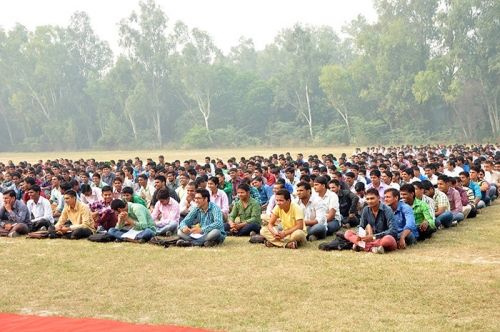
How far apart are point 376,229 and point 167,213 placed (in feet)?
11.6

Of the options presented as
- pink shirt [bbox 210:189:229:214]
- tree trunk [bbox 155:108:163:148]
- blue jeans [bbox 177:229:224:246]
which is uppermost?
tree trunk [bbox 155:108:163:148]

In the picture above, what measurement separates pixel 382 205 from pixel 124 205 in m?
3.89

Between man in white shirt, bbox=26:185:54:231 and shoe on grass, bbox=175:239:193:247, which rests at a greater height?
man in white shirt, bbox=26:185:54:231

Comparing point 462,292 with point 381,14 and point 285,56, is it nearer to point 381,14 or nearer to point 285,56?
point 381,14

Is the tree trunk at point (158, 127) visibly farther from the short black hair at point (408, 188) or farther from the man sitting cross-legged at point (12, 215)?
the short black hair at point (408, 188)

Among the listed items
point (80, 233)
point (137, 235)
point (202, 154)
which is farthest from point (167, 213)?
point (202, 154)

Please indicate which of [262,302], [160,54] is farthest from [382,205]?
[160,54]

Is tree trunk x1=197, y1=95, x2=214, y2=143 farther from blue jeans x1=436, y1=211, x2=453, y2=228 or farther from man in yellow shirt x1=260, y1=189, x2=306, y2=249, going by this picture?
man in yellow shirt x1=260, y1=189, x2=306, y2=249

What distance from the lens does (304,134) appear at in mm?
52406

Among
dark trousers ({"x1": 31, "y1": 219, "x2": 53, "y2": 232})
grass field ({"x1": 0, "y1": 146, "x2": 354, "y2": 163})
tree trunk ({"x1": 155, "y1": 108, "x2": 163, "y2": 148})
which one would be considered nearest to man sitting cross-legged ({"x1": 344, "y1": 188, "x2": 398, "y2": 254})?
dark trousers ({"x1": 31, "y1": 219, "x2": 53, "y2": 232})

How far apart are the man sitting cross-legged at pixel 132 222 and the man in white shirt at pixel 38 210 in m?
1.52

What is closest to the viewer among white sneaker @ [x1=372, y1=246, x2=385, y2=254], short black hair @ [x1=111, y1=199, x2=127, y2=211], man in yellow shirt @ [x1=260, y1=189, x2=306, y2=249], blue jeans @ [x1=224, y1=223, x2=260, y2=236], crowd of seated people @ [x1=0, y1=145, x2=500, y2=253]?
white sneaker @ [x1=372, y1=246, x2=385, y2=254]

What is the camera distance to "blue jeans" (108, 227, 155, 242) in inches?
340

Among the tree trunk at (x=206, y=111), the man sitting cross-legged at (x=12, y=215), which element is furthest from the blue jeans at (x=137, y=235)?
the tree trunk at (x=206, y=111)
